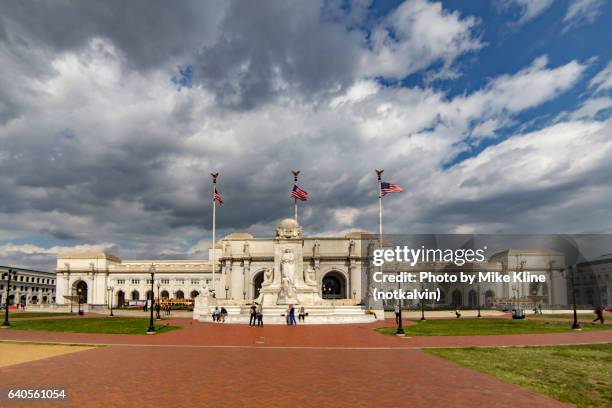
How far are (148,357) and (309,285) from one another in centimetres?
3547

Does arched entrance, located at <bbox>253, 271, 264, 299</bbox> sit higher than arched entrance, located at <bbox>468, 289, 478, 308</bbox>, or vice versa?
arched entrance, located at <bbox>253, 271, 264, 299</bbox>

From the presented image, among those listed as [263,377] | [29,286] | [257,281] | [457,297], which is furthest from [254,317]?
[29,286]

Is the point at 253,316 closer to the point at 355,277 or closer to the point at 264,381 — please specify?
the point at 264,381

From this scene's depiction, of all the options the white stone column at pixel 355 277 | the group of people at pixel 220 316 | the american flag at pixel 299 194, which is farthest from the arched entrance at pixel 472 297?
the group of people at pixel 220 316

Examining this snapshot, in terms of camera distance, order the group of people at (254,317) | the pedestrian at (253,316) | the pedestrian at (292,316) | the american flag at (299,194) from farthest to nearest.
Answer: the american flag at (299,194) < the pedestrian at (292,316) < the pedestrian at (253,316) < the group of people at (254,317)

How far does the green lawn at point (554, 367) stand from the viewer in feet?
36.9

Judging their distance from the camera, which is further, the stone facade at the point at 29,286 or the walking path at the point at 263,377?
the stone facade at the point at 29,286

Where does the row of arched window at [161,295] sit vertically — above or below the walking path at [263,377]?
below

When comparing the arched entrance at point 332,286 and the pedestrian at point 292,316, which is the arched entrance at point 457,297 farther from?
the pedestrian at point 292,316

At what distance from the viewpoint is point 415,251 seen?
102 meters

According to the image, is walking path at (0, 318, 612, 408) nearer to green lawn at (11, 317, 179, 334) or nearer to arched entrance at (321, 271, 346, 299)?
green lawn at (11, 317, 179, 334)

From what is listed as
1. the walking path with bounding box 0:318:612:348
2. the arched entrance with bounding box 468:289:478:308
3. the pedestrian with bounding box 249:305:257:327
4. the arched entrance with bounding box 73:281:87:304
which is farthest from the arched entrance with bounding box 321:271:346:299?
the walking path with bounding box 0:318:612:348

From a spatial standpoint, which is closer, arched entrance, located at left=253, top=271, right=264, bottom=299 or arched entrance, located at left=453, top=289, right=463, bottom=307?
arched entrance, located at left=253, top=271, right=264, bottom=299

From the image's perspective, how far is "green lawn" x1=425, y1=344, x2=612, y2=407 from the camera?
11242 millimetres
